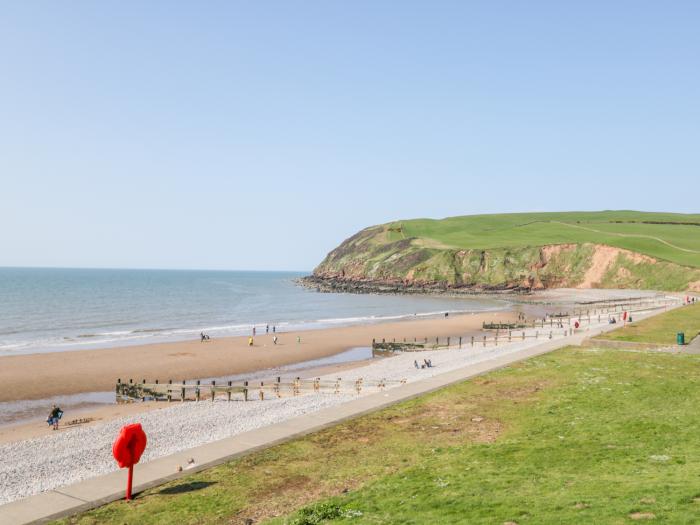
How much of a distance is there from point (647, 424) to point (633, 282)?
12367 cm

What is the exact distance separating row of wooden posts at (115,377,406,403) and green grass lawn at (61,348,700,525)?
42.2 ft

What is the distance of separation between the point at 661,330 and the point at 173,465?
38.9 m

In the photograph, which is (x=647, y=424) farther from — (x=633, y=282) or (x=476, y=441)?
(x=633, y=282)

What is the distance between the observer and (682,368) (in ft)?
79.7

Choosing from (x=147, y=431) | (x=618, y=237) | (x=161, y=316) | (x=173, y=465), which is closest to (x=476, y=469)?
(x=173, y=465)

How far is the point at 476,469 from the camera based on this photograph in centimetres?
1263

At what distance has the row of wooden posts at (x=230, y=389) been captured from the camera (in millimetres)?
32381

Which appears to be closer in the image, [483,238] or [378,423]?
[378,423]

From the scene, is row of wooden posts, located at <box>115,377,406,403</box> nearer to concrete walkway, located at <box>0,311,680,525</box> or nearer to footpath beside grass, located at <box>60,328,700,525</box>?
concrete walkway, located at <box>0,311,680,525</box>

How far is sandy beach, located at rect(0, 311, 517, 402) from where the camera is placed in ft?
132

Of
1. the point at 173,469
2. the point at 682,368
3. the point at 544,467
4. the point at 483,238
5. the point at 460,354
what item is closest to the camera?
the point at 544,467

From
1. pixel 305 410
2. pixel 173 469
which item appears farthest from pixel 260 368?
pixel 173 469

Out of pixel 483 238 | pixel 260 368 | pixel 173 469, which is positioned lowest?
pixel 260 368

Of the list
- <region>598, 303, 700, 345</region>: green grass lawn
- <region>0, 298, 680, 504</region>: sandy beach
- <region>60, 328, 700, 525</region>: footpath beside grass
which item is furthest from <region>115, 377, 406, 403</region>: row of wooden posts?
<region>598, 303, 700, 345</region>: green grass lawn
